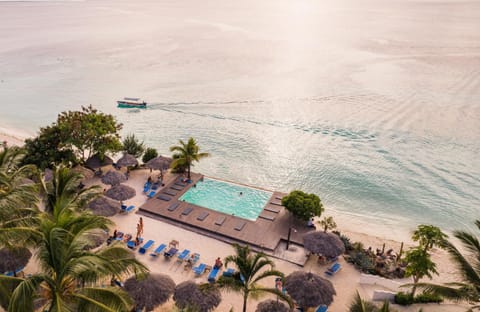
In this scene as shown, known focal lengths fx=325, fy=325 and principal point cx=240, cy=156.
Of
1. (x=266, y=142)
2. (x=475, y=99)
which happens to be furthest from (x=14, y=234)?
(x=475, y=99)

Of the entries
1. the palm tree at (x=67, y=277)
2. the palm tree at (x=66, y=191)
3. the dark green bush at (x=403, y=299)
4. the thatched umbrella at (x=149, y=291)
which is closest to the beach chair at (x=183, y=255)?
the thatched umbrella at (x=149, y=291)

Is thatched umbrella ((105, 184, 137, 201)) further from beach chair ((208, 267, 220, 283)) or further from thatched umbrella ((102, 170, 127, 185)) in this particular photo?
beach chair ((208, 267, 220, 283))

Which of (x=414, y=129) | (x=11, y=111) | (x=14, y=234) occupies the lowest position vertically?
(x=11, y=111)

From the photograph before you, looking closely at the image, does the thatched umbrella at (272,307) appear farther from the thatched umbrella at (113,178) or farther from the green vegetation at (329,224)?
the thatched umbrella at (113,178)

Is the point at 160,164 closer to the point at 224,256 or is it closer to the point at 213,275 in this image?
the point at 224,256

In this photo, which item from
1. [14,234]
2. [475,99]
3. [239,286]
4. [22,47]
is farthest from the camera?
Answer: [22,47]

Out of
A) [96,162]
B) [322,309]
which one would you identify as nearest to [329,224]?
[322,309]

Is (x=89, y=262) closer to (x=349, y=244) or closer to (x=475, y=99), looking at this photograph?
(x=349, y=244)
